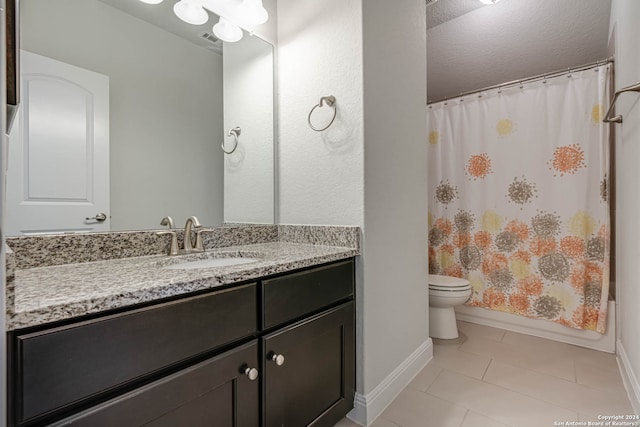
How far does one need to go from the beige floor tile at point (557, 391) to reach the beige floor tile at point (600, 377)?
0.06m

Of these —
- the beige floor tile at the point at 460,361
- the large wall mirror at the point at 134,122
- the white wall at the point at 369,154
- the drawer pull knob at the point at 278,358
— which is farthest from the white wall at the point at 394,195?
the large wall mirror at the point at 134,122

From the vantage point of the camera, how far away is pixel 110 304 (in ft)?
2.18

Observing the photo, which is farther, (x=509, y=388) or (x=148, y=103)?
(x=509, y=388)

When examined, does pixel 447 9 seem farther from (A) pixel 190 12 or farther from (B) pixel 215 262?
(B) pixel 215 262

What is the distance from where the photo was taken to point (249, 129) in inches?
66.9

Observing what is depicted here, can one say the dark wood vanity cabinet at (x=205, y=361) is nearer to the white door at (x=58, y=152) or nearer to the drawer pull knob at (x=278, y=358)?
the drawer pull knob at (x=278, y=358)

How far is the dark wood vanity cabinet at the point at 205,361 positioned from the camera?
23.5 inches

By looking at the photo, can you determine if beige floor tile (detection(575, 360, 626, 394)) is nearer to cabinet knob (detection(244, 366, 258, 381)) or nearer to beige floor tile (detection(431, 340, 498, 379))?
beige floor tile (detection(431, 340, 498, 379))

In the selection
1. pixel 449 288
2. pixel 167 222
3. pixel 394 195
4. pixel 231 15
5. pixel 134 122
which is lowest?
pixel 449 288

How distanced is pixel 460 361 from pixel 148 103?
7.29 ft

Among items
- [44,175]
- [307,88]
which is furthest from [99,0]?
[307,88]

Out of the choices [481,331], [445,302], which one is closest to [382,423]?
[445,302]

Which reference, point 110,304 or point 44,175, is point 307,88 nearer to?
point 44,175

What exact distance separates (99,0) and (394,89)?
52.2 inches
